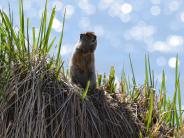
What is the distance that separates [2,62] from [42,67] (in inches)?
11.0

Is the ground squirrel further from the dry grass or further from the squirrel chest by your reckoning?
the dry grass

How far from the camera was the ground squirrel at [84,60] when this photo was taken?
397 centimetres

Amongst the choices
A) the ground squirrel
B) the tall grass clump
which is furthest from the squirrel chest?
the tall grass clump

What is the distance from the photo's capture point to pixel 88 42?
13.0 ft

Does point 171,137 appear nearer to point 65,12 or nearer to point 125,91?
point 125,91

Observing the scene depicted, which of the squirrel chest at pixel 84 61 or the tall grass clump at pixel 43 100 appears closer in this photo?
the tall grass clump at pixel 43 100

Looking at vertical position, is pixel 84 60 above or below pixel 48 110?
above

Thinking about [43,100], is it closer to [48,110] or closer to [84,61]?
[48,110]

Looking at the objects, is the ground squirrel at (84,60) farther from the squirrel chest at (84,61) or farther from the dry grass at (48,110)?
the dry grass at (48,110)

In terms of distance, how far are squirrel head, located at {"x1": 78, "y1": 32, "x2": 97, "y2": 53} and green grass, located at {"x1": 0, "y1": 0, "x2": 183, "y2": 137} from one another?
0.76 ft

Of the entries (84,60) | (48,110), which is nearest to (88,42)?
(84,60)

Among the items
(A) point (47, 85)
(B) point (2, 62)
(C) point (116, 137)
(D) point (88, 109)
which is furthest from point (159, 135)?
(B) point (2, 62)

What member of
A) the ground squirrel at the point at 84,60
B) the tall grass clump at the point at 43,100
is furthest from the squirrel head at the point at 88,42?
the tall grass clump at the point at 43,100

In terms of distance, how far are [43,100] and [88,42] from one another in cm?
79
